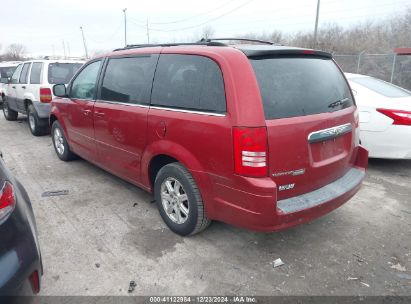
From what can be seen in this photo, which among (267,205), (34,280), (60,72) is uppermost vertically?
(60,72)

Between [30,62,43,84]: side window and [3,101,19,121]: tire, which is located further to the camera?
[3,101,19,121]: tire

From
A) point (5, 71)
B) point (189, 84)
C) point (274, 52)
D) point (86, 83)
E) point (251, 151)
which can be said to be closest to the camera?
point (251, 151)

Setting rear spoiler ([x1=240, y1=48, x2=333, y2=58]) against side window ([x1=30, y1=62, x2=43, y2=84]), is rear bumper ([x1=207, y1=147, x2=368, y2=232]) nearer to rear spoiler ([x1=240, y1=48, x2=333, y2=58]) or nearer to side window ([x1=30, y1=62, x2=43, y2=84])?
rear spoiler ([x1=240, y1=48, x2=333, y2=58])

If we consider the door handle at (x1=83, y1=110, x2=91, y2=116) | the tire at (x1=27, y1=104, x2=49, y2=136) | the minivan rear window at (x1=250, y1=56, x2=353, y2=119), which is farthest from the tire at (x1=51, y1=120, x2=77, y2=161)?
the minivan rear window at (x1=250, y1=56, x2=353, y2=119)

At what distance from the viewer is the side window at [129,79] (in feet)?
11.3

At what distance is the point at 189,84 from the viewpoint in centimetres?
295

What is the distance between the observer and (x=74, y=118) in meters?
4.84

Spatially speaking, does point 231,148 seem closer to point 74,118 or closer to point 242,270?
point 242,270

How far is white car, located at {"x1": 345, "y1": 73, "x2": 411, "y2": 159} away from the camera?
4770mm

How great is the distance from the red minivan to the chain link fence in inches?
494

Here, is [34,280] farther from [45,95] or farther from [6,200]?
[45,95]

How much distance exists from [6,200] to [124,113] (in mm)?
1874

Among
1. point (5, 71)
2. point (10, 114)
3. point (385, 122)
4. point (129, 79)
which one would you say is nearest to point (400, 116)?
point (385, 122)

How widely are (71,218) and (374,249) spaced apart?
10.4 feet
